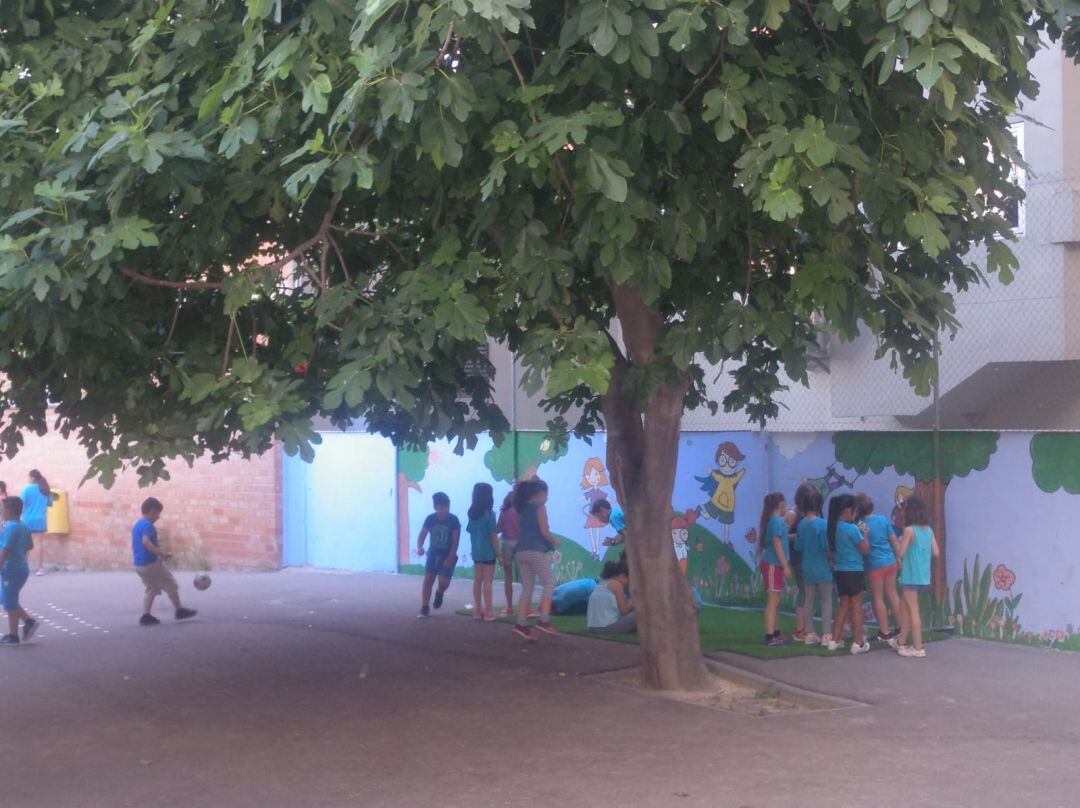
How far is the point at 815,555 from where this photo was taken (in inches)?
452

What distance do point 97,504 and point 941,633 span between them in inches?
634

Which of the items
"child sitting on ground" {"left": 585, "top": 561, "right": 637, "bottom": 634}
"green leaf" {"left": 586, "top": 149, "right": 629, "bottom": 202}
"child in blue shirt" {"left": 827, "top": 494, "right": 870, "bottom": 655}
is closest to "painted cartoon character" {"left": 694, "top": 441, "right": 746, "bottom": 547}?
"child sitting on ground" {"left": 585, "top": 561, "right": 637, "bottom": 634}

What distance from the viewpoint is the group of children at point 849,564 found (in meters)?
11.0

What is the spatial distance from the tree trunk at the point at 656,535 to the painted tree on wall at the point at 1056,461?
3.80m

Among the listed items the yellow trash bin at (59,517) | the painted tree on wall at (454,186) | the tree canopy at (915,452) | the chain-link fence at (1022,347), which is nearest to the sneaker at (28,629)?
the painted tree on wall at (454,186)

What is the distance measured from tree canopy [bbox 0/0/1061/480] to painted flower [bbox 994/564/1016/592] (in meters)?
4.01

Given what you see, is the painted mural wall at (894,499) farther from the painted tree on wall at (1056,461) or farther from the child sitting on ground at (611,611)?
the child sitting on ground at (611,611)

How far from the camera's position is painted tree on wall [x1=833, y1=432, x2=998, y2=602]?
12000 mm

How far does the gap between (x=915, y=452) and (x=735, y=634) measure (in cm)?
254

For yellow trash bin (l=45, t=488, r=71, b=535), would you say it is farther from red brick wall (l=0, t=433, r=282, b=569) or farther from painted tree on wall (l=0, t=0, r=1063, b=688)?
painted tree on wall (l=0, t=0, r=1063, b=688)

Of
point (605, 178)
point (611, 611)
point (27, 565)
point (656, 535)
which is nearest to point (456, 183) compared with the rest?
point (605, 178)

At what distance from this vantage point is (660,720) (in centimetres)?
886

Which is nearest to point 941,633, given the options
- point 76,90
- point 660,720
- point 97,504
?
point 660,720

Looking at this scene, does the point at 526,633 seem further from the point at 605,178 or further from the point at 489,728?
the point at 605,178
